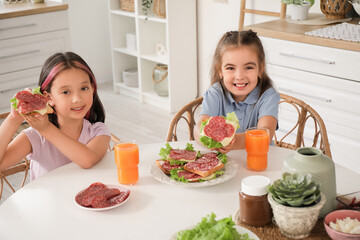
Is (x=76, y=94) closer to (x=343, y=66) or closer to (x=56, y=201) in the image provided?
(x=56, y=201)

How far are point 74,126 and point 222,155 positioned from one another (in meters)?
0.59

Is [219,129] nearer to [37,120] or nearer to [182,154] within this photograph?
[182,154]

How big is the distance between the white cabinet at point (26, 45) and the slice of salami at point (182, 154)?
2.69 meters

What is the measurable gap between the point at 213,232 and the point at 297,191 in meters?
0.21

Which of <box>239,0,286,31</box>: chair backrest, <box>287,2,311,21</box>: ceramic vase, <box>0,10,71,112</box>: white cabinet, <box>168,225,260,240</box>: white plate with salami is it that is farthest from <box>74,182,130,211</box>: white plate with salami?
<box>0,10,71,112</box>: white cabinet

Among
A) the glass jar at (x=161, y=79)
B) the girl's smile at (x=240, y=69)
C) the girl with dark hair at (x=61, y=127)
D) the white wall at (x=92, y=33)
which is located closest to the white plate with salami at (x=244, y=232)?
the girl with dark hair at (x=61, y=127)

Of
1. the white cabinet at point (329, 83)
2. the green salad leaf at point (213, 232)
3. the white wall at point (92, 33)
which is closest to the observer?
the green salad leaf at point (213, 232)

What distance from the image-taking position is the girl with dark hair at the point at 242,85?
193 cm

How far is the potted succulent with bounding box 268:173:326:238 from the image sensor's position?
1.16 metres

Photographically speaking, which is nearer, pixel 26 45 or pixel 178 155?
pixel 178 155

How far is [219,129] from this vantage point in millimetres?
1580

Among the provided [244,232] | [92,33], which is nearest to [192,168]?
[244,232]

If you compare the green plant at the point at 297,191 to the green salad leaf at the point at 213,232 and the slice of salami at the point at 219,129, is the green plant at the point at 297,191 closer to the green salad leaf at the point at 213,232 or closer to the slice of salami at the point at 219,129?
the green salad leaf at the point at 213,232

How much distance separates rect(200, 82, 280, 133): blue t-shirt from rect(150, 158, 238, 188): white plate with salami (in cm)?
44
